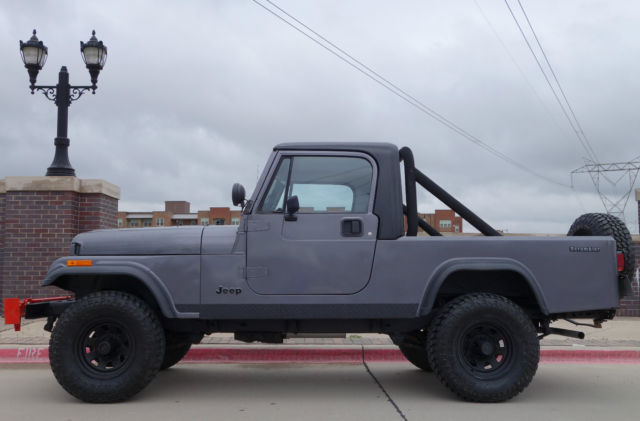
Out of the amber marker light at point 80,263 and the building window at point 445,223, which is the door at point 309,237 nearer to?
the amber marker light at point 80,263

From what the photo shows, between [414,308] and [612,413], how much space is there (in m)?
1.81

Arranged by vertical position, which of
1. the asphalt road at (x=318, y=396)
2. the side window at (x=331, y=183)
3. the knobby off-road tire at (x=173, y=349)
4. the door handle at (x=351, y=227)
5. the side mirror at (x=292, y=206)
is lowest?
the asphalt road at (x=318, y=396)

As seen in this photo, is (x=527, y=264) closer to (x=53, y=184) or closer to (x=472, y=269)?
(x=472, y=269)

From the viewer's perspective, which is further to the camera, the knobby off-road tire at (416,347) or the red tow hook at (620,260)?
the knobby off-road tire at (416,347)

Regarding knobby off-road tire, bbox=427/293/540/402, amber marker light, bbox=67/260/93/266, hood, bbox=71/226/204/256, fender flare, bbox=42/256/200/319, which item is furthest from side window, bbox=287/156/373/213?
amber marker light, bbox=67/260/93/266

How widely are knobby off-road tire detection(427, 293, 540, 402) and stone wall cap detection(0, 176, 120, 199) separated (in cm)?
737

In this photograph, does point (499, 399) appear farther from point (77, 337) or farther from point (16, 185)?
point (16, 185)

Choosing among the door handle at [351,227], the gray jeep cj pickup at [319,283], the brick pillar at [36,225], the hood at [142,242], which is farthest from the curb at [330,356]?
the brick pillar at [36,225]

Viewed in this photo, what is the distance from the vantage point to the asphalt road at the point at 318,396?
508 cm

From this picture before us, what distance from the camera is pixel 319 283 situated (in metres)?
5.43

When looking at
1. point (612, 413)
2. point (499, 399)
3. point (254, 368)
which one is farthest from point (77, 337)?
point (612, 413)

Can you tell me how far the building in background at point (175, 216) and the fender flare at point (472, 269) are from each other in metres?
80.3

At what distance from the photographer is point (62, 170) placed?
11.4 meters

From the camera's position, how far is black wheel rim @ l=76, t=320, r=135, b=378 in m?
5.38
